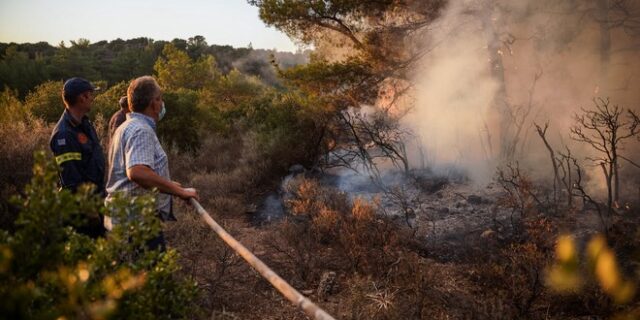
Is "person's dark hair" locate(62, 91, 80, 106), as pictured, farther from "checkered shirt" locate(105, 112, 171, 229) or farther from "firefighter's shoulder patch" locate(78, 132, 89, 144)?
"checkered shirt" locate(105, 112, 171, 229)

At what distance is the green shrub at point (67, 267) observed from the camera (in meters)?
1.27

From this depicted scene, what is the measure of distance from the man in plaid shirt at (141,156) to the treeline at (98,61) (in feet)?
22.9

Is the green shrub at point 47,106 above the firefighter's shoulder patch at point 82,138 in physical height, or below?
below

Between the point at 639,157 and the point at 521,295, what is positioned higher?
the point at 639,157

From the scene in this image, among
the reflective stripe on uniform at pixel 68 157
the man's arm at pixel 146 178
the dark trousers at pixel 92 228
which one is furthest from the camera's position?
the dark trousers at pixel 92 228

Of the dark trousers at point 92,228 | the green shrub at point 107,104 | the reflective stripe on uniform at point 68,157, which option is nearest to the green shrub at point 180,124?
the green shrub at point 107,104

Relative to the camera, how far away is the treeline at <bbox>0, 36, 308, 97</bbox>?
92.0 ft

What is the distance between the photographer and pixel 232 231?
6.05 meters

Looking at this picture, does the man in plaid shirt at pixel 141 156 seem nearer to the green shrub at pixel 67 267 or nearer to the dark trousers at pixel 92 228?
the dark trousers at pixel 92 228

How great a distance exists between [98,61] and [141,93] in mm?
41628

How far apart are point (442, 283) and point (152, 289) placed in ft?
10.6

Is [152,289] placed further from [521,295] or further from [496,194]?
[496,194]

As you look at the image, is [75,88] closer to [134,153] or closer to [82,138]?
[82,138]

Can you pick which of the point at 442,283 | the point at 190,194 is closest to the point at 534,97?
the point at 442,283
